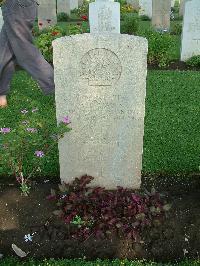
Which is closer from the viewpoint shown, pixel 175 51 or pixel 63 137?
pixel 63 137

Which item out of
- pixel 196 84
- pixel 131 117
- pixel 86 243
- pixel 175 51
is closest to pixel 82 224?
pixel 86 243

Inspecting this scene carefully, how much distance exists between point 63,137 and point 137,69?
2.76 feet

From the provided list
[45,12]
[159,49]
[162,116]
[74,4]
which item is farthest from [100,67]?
[74,4]

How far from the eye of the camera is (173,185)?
373 centimetres

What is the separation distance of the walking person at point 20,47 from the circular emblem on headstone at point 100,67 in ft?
8.18

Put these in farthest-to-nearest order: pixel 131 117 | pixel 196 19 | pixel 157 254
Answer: pixel 196 19 < pixel 131 117 < pixel 157 254

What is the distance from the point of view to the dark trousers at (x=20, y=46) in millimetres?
5137

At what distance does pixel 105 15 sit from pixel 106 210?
5.88 meters

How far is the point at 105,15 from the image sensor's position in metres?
8.26

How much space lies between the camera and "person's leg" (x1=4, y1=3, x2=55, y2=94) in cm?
517

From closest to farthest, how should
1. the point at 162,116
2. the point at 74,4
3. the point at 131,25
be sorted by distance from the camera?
the point at 162,116
the point at 131,25
the point at 74,4

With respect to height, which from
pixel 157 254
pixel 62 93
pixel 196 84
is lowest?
pixel 157 254

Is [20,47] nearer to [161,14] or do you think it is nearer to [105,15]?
[105,15]

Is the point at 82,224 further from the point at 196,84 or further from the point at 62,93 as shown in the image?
the point at 196,84
